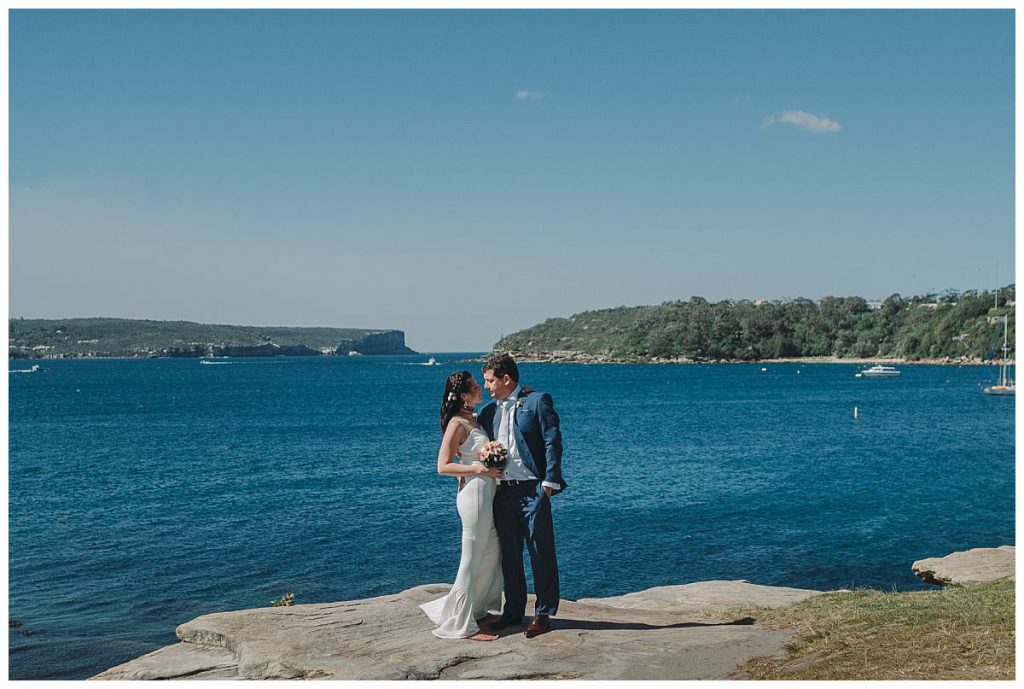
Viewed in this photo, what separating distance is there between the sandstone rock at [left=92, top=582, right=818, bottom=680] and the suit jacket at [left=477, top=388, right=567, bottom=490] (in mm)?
1485

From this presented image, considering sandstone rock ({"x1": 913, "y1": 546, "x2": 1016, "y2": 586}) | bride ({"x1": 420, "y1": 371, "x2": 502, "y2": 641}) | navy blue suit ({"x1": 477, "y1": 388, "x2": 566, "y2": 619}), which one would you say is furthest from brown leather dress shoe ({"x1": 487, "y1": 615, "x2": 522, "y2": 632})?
sandstone rock ({"x1": 913, "y1": 546, "x2": 1016, "y2": 586})

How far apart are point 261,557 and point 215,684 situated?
55.2 feet

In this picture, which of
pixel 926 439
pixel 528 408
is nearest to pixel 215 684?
pixel 528 408

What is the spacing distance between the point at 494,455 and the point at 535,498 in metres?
0.60

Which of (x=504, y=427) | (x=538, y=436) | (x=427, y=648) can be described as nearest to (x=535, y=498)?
(x=538, y=436)

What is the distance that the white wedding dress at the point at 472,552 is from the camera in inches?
319

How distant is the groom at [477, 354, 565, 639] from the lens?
8.03 metres

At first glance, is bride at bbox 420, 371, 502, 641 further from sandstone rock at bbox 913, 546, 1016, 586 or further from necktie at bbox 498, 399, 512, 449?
sandstone rock at bbox 913, 546, 1016, 586

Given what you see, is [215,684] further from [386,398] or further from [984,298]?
[984,298]

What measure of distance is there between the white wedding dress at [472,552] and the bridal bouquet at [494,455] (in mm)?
176

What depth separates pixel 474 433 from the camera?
8.17 metres

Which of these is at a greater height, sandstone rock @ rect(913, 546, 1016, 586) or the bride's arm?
the bride's arm

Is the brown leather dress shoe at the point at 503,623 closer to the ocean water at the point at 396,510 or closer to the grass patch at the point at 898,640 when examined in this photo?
the grass patch at the point at 898,640

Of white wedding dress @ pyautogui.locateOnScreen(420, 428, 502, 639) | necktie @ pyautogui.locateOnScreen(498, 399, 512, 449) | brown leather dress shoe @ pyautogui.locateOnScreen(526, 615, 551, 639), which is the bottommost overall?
brown leather dress shoe @ pyautogui.locateOnScreen(526, 615, 551, 639)
